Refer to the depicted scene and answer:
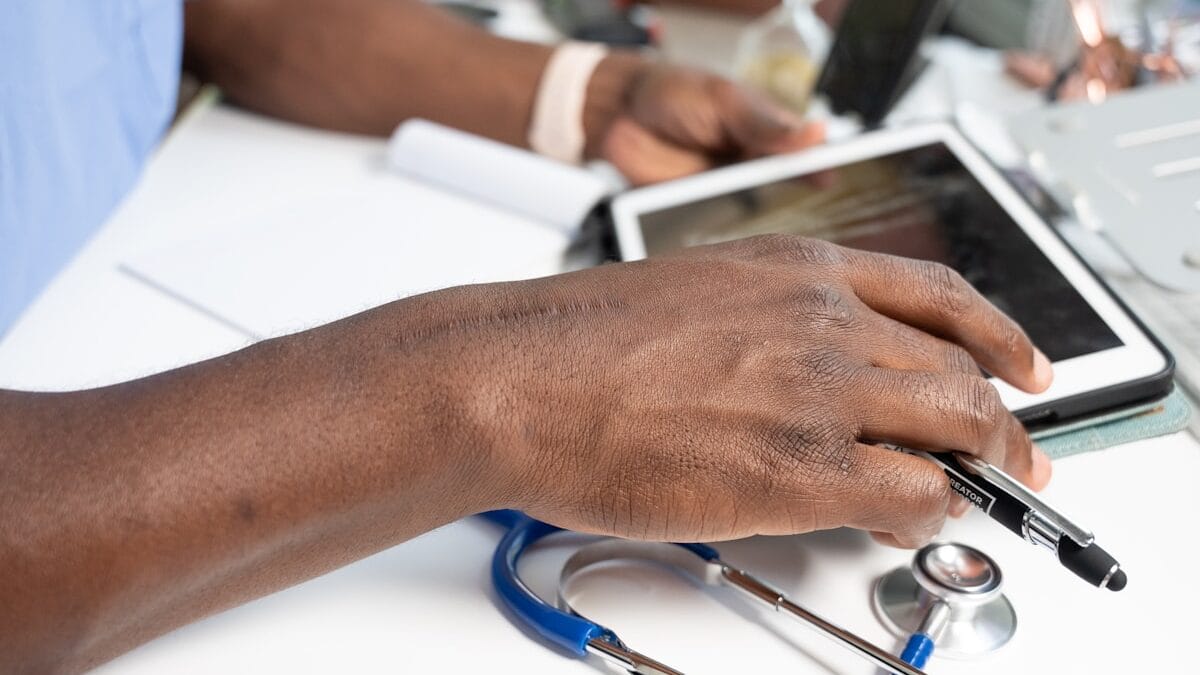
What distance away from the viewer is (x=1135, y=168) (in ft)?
2.31

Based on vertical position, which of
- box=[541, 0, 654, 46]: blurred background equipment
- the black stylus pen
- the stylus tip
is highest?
the black stylus pen

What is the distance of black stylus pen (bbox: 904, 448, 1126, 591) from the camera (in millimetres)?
439

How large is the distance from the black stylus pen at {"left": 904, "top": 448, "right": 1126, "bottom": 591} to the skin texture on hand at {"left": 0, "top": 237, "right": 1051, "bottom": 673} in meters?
0.01

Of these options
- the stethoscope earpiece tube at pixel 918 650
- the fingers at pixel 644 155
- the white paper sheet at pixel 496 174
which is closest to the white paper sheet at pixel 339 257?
the white paper sheet at pixel 496 174

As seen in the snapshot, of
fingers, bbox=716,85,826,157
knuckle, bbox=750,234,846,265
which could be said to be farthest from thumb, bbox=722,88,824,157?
knuckle, bbox=750,234,846,265

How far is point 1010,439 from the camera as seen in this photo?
49 centimetres

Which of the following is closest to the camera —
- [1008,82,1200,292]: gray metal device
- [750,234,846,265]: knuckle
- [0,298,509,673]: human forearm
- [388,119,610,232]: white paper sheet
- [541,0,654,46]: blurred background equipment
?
[0,298,509,673]: human forearm

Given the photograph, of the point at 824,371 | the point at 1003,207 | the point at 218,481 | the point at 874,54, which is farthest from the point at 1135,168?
the point at 218,481

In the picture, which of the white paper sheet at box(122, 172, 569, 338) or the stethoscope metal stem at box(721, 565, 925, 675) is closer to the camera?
the stethoscope metal stem at box(721, 565, 925, 675)

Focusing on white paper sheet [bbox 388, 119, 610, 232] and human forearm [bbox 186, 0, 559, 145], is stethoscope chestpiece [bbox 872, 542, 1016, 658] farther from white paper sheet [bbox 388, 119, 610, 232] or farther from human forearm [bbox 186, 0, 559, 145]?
human forearm [bbox 186, 0, 559, 145]

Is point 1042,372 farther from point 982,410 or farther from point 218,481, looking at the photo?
point 218,481

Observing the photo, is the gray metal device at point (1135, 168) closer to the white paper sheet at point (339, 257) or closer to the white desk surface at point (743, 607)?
the white desk surface at point (743, 607)

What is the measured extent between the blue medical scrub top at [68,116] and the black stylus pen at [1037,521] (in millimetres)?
563

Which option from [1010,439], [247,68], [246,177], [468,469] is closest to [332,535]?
[468,469]
